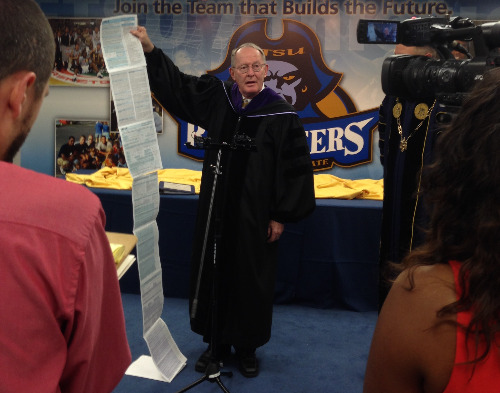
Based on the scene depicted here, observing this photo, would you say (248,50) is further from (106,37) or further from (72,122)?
(72,122)

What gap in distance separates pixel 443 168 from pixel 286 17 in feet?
15.0

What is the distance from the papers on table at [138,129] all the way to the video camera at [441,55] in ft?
3.28

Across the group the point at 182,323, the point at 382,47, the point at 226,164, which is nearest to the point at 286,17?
the point at 382,47

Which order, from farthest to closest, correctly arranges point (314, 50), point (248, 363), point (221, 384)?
point (314, 50) < point (248, 363) < point (221, 384)

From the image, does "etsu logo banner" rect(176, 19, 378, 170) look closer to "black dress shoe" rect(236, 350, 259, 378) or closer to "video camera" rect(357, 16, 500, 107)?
"black dress shoe" rect(236, 350, 259, 378)

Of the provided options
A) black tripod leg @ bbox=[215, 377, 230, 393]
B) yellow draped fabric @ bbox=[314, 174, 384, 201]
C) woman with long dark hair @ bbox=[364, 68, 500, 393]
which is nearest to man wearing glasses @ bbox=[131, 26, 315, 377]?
black tripod leg @ bbox=[215, 377, 230, 393]

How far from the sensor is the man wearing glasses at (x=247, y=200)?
3.20 metres

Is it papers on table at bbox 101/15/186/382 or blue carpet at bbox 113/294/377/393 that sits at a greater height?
papers on table at bbox 101/15/186/382

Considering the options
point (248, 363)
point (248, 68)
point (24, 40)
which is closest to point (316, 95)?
point (248, 68)

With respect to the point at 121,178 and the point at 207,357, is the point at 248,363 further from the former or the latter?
the point at 121,178

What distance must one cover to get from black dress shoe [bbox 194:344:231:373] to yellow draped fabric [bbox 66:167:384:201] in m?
1.45

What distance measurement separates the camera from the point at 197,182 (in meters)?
4.77

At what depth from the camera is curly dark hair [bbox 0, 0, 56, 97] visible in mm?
809

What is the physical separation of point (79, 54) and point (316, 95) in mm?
2321
